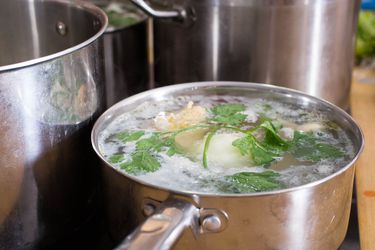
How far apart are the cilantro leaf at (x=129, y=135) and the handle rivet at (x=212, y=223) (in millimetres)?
225

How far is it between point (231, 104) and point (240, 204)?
1.03 ft

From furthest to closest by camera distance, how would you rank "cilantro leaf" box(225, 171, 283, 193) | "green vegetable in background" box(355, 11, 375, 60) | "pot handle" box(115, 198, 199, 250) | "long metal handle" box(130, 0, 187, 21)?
"green vegetable in background" box(355, 11, 375, 60), "long metal handle" box(130, 0, 187, 21), "cilantro leaf" box(225, 171, 283, 193), "pot handle" box(115, 198, 199, 250)

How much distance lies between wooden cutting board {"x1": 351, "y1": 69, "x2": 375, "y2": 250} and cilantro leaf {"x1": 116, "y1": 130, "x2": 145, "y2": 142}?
0.35 meters

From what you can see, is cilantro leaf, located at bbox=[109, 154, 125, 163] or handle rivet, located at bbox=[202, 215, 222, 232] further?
cilantro leaf, located at bbox=[109, 154, 125, 163]

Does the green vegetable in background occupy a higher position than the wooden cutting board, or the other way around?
the green vegetable in background

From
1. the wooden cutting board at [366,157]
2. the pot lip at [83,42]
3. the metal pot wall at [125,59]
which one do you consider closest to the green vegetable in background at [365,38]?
the wooden cutting board at [366,157]

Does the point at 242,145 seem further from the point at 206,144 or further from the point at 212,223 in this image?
the point at 212,223

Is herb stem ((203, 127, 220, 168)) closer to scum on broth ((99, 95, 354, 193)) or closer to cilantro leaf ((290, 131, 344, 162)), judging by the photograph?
scum on broth ((99, 95, 354, 193))

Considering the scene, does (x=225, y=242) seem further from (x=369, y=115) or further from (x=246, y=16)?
(x=369, y=115)

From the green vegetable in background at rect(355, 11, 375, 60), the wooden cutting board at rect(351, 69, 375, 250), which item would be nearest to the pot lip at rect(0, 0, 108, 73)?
the wooden cutting board at rect(351, 69, 375, 250)

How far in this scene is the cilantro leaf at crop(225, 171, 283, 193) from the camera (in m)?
0.68

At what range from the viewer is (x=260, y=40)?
3.34 ft

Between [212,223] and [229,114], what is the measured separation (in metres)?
0.29

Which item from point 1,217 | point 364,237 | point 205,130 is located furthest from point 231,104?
point 1,217
